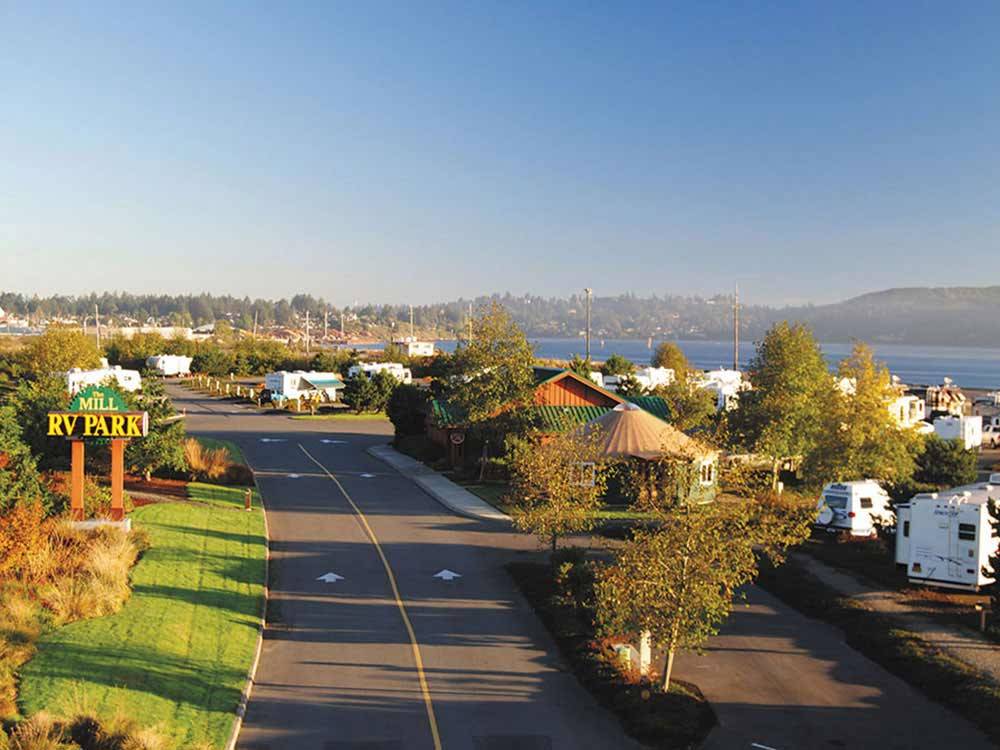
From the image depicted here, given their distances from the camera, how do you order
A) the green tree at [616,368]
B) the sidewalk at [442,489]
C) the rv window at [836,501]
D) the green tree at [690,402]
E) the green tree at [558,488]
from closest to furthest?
the green tree at [558,488] → the rv window at [836,501] → the sidewalk at [442,489] → the green tree at [690,402] → the green tree at [616,368]

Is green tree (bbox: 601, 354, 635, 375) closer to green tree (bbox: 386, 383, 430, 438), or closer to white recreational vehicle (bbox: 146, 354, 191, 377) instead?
green tree (bbox: 386, 383, 430, 438)

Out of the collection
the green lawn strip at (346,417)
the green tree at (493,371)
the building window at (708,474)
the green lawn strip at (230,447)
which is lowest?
the green lawn strip at (346,417)

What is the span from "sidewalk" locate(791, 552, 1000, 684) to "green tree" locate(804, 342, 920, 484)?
31.9 feet

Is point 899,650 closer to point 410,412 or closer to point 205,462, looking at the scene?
point 205,462

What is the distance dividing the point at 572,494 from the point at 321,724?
10.7m

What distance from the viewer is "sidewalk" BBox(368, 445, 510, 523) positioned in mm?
34372

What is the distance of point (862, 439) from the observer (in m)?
35.7

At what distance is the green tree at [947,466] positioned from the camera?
42875 mm

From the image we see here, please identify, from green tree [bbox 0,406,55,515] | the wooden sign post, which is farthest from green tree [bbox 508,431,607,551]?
green tree [bbox 0,406,55,515]

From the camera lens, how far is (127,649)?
18.2 meters

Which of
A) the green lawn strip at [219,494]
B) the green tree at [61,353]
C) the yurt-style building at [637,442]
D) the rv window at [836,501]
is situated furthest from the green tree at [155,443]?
the green tree at [61,353]

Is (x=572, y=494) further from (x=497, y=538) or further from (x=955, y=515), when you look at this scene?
(x=955, y=515)

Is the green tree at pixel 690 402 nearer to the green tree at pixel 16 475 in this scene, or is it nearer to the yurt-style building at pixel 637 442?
the yurt-style building at pixel 637 442

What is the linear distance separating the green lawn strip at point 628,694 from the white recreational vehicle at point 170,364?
9680 centimetres
